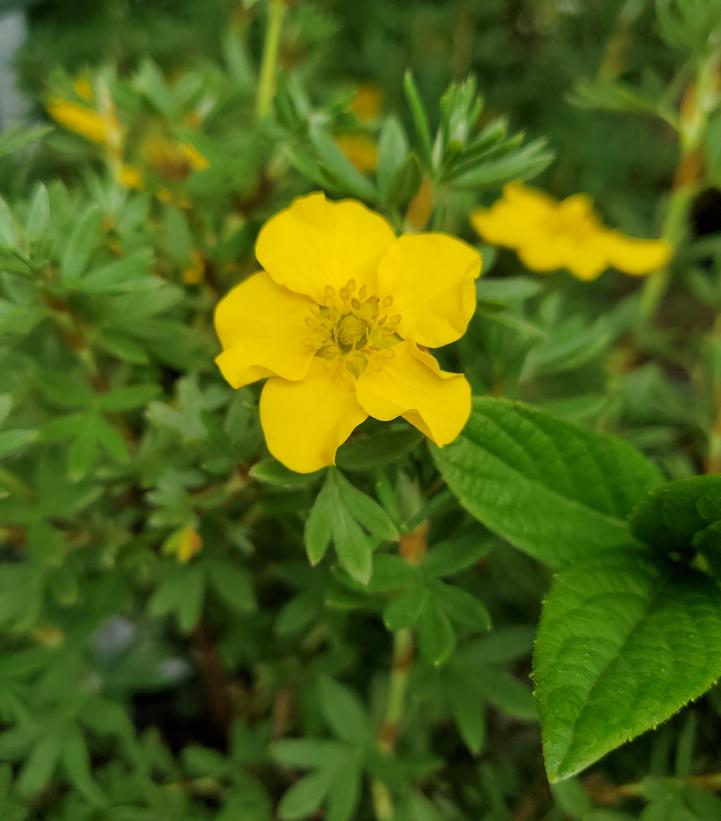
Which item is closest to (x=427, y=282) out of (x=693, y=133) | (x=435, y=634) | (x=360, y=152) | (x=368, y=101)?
(x=435, y=634)

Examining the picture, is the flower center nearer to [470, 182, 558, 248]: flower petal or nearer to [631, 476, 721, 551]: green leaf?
[631, 476, 721, 551]: green leaf

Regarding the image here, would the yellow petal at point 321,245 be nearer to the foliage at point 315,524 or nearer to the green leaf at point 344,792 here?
the foliage at point 315,524

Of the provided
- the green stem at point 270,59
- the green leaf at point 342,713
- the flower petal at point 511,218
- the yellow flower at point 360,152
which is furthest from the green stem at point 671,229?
the green leaf at point 342,713

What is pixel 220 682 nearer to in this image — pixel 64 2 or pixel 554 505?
pixel 554 505

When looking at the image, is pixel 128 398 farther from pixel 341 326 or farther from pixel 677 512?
pixel 677 512

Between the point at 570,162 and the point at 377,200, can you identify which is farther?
the point at 570,162

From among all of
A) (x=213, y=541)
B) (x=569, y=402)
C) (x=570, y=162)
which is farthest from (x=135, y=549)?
(x=570, y=162)

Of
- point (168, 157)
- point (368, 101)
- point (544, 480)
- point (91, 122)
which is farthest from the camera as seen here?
point (368, 101)

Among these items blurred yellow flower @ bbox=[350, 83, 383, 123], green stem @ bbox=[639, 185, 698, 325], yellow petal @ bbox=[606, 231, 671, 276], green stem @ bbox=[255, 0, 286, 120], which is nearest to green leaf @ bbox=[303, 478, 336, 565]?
green stem @ bbox=[255, 0, 286, 120]
